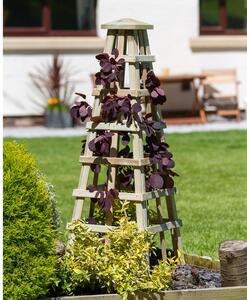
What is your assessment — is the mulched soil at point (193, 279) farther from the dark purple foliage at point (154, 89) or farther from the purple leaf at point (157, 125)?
the dark purple foliage at point (154, 89)

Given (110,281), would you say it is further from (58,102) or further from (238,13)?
(238,13)

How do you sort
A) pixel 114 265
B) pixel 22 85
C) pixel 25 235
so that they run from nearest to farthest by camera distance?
pixel 25 235, pixel 114 265, pixel 22 85

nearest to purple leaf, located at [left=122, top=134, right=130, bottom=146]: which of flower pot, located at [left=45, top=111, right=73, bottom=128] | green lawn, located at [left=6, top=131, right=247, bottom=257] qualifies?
green lawn, located at [left=6, top=131, right=247, bottom=257]

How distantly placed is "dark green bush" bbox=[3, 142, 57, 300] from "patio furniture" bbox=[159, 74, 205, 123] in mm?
13481

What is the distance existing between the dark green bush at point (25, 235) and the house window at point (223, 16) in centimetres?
1552

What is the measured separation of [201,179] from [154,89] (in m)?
6.38

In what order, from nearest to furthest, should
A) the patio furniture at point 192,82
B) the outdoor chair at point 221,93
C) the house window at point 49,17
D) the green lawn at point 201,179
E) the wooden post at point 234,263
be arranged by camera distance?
1. the wooden post at point 234,263
2. the green lawn at point 201,179
3. the patio furniture at point 192,82
4. the house window at point 49,17
5. the outdoor chair at point 221,93

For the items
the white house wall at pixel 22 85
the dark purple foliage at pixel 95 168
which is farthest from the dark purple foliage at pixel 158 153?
the white house wall at pixel 22 85

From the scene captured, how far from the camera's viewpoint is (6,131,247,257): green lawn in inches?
365

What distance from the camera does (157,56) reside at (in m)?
20.5

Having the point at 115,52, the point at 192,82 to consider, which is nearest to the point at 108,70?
the point at 115,52

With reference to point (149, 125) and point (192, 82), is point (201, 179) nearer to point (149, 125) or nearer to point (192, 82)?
point (149, 125)

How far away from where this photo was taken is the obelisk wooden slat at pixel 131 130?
20.5 feet

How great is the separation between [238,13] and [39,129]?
4.78 metres
